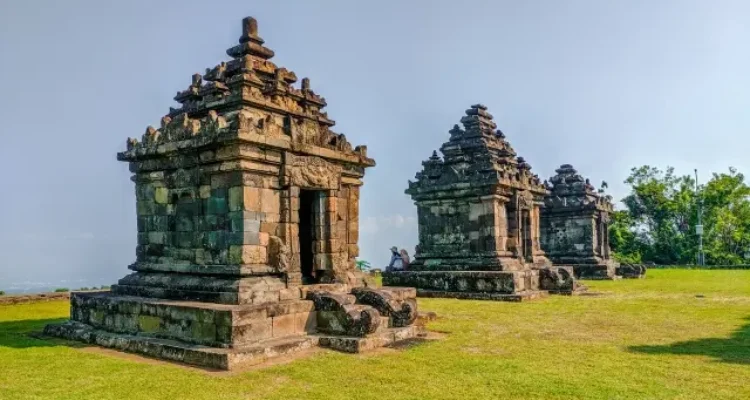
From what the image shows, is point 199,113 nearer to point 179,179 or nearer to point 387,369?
point 179,179

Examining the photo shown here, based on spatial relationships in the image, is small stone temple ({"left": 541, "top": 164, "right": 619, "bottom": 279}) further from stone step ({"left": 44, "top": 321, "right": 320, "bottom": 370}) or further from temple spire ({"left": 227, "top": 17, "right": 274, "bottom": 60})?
stone step ({"left": 44, "top": 321, "right": 320, "bottom": 370})

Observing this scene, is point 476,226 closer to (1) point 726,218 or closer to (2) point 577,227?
(2) point 577,227

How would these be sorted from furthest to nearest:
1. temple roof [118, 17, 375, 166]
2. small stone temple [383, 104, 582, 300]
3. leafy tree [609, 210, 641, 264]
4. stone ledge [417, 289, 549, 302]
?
leafy tree [609, 210, 641, 264] < small stone temple [383, 104, 582, 300] < stone ledge [417, 289, 549, 302] < temple roof [118, 17, 375, 166]

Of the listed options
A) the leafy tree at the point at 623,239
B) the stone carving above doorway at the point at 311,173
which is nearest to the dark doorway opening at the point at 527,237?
the stone carving above doorway at the point at 311,173

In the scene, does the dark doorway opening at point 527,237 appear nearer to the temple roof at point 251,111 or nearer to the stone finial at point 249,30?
the temple roof at point 251,111

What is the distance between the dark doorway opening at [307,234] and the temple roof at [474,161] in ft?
23.9

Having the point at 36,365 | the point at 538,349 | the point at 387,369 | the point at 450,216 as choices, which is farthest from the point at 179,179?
the point at 450,216

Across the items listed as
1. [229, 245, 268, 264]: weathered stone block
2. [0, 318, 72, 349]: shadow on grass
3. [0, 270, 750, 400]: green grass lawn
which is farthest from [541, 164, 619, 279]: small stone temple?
[0, 318, 72, 349]: shadow on grass

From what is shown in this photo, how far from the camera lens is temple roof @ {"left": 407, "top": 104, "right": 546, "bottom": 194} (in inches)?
698

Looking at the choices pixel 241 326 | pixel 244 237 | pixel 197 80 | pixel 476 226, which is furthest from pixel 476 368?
pixel 476 226

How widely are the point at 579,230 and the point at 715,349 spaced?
17167mm

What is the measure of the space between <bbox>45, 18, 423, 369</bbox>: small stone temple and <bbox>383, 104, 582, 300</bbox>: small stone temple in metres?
6.72

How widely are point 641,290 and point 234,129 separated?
49.4 ft

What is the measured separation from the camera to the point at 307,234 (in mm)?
11711
